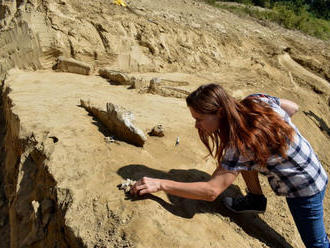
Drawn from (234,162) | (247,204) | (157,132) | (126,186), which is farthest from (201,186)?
(157,132)

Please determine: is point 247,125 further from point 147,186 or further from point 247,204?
point 247,204

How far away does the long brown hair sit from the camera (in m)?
1.40

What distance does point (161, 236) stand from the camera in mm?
1453

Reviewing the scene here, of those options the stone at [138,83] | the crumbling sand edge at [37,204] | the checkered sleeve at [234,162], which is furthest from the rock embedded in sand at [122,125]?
the stone at [138,83]

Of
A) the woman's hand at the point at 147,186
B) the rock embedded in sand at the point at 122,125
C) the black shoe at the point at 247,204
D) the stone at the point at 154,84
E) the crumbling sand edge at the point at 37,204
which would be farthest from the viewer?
the stone at the point at 154,84

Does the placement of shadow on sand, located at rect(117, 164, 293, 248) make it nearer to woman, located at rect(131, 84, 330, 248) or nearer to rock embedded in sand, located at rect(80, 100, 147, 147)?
woman, located at rect(131, 84, 330, 248)

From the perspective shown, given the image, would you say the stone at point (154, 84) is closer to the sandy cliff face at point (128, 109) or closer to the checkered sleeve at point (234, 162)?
the sandy cliff face at point (128, 109)

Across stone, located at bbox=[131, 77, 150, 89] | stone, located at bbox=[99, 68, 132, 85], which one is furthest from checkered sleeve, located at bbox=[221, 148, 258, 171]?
stone, located at bbox=[99, 68, 132, 85]

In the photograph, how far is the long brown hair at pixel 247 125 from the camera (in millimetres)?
1398

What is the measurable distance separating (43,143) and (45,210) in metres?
0.66

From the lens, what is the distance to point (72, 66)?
5074mm

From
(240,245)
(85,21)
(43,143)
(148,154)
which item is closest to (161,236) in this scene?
(240,245)

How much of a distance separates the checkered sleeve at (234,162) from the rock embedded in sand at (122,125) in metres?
1.05

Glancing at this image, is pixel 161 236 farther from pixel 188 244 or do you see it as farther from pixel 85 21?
pixel 85 21
